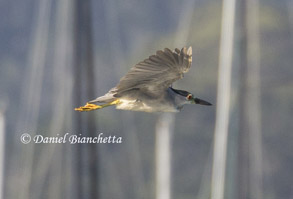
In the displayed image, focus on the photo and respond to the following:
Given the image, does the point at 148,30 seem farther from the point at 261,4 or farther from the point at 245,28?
the point at 245,28

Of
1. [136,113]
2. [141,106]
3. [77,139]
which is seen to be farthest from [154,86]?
[136,113]

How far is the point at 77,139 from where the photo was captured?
12.5ft

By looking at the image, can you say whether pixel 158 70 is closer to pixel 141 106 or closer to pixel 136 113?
pixel 141 106

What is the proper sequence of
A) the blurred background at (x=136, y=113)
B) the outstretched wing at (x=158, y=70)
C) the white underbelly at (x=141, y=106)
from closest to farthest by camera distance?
the outstretched wing at (x=158, y=70) → the white underbelly at (x=141, y=106) → the blurred background at (x=136, y=113)

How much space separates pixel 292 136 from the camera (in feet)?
15.1

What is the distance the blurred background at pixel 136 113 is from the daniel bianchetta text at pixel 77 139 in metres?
0.04

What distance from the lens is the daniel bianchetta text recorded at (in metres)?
3.81

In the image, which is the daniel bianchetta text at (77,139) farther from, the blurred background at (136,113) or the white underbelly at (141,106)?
the white underbelly at (141,106)

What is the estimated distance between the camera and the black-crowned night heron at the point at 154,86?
1.97 meters

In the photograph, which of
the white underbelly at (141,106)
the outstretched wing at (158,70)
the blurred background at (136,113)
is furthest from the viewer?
the blurred background at (136,113)

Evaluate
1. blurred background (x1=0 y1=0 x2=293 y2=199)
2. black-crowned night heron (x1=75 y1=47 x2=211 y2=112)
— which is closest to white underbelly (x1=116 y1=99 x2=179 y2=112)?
black-crowned night heron (x1=75 y1=47 x2=211 y2=112)

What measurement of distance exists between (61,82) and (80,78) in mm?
655

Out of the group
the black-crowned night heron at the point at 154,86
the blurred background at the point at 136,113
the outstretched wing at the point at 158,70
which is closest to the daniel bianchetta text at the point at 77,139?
the blurred background at the point at 136,113

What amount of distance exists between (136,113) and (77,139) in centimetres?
92
